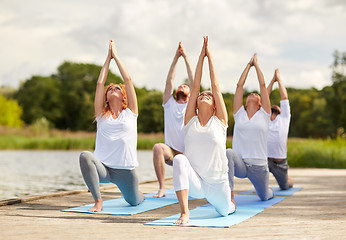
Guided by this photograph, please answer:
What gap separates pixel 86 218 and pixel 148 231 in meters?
0.96

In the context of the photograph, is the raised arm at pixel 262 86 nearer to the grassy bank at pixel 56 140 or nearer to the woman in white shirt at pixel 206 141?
the woman in white shirt at pixel 206 141

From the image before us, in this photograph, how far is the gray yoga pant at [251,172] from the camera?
609 centimetres

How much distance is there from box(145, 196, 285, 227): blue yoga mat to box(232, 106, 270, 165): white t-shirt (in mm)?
523

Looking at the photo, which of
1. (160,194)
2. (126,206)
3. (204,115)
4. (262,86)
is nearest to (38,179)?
(160,194)

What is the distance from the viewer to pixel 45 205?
247 inches

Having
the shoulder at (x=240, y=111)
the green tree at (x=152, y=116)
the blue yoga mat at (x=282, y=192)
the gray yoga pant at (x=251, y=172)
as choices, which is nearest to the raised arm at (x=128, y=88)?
the gray yoga pant at (x=251, y=172)

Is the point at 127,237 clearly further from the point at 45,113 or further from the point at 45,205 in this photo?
the point at 45,113

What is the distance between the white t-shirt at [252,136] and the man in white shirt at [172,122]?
782 mm

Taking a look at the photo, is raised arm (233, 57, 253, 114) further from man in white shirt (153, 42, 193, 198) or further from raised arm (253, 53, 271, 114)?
man in white shirt (153, 42, 193, 198)

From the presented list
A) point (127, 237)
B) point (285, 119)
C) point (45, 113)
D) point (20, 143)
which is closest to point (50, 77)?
point (45, 113)

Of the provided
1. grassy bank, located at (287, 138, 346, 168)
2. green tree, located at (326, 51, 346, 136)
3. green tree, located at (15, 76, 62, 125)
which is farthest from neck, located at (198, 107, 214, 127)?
green tree, located at (15, 76, 62, 125)

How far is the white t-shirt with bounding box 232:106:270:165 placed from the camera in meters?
6.50

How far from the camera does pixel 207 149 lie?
492 cm

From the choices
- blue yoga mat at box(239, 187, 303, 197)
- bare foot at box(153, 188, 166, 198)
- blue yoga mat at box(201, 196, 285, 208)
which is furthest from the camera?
→ blue yoga mat at box(239, 187, 303, 197)
